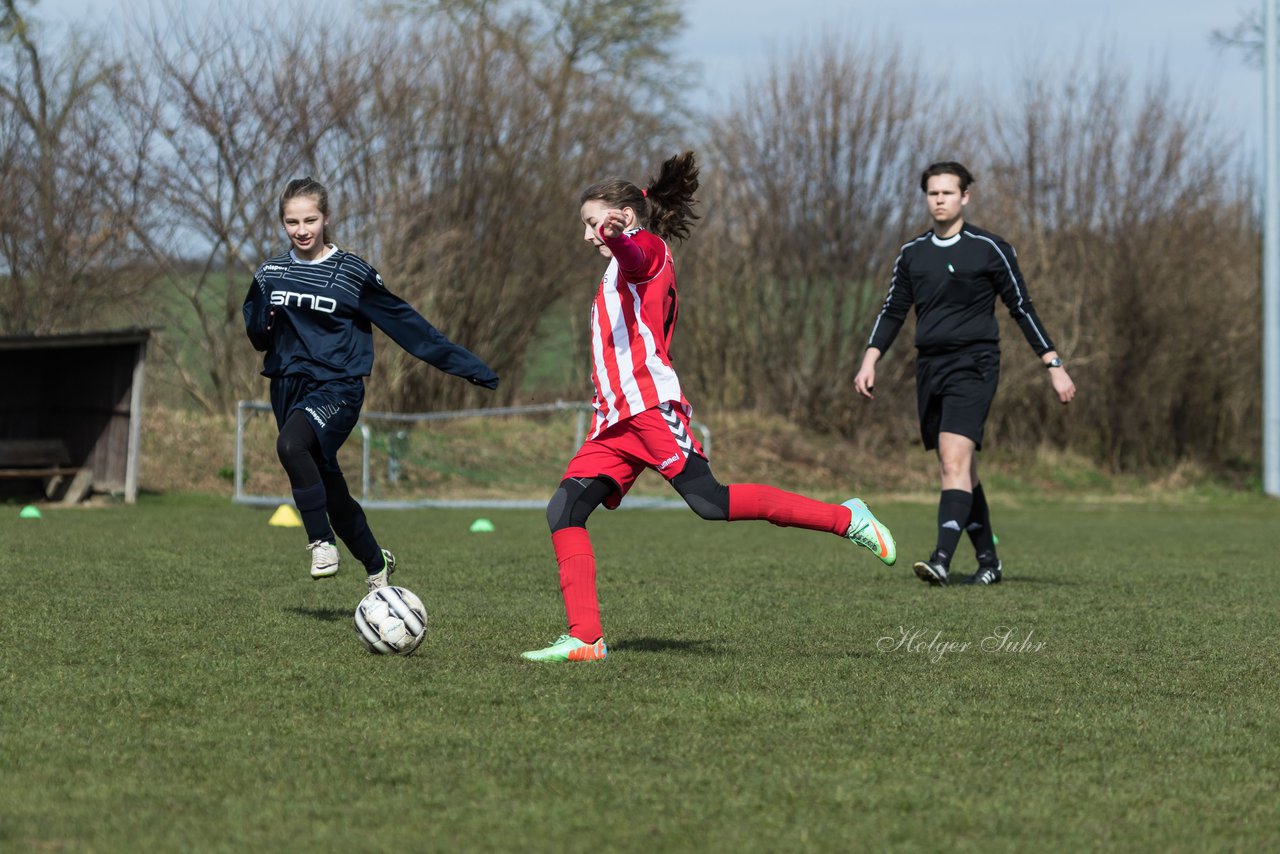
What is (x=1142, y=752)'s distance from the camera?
385cm

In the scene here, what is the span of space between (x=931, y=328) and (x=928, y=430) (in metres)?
0.55

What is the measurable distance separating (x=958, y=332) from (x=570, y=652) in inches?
148

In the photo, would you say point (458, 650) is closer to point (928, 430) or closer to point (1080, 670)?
point (1080, 670)

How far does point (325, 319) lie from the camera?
6359 mm

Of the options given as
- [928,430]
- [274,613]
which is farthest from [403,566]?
[928,430]

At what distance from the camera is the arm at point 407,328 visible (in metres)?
6.24

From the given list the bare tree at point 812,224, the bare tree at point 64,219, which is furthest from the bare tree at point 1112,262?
the bare tree at point 64,219

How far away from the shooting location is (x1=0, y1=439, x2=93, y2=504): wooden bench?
49.4 ft

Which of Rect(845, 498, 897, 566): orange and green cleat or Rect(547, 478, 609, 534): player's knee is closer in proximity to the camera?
Rect(547, 478, 609, 534): player's knee

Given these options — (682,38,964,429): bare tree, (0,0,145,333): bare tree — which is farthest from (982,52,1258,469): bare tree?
(0,0,145,333): bare tree

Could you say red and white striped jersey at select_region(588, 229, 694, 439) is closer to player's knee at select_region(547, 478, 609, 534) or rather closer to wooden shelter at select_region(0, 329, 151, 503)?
player's knee at select_region(547, 478, 609, 534)

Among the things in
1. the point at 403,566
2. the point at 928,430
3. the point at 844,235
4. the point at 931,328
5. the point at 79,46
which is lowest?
the point at 403,566

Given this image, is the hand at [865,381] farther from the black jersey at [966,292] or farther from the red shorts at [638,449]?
the red shorts at [638,449]

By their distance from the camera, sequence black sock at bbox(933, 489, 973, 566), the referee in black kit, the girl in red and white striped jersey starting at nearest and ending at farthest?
the girl in red and white striped jersey, black sock at bbox(933, 489, 973, 566), the referee in black kit
